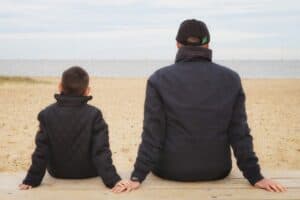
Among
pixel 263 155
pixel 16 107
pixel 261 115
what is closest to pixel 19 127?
pixel 16 107

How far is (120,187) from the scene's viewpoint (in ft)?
11.5

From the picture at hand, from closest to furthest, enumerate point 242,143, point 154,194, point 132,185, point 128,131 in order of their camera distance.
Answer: point 154,194
point 132,185
point 242,143
point 128,131

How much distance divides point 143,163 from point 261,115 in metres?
11.3

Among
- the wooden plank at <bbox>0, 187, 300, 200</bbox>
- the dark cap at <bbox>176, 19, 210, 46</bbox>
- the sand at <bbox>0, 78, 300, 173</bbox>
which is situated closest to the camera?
the wooden plank at <bbox>0, 187, 300, 200</bbox>

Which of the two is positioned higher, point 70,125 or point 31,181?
point 70,125

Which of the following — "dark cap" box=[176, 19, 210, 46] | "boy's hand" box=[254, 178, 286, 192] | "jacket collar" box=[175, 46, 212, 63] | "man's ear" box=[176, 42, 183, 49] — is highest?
"dark cap" box=[176, 19, 210, 46]

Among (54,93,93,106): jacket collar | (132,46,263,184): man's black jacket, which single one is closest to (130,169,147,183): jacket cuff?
(132,46,263,184): man's black jacket

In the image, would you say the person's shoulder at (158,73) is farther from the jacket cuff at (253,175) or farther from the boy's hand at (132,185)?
the jacket cuff at (253,175)

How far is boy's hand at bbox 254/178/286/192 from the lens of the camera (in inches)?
139

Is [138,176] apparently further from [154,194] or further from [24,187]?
[24,187]

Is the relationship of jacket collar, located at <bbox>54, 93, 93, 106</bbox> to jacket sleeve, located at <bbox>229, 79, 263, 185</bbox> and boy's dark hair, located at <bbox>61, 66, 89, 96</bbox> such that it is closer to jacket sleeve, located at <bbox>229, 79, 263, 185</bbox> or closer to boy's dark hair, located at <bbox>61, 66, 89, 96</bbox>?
boy's dark hair, located at <bbox>61, 66, 89, 96</bbox>

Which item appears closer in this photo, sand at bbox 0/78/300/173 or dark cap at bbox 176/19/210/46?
dark cap at bbox 176/19/210/46

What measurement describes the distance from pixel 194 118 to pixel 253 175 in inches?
22.7

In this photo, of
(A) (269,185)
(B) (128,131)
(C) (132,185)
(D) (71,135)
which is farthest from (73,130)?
(B) (128,131)
